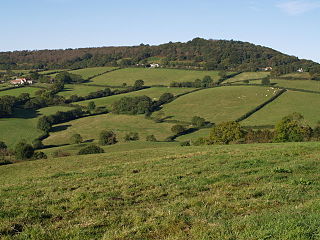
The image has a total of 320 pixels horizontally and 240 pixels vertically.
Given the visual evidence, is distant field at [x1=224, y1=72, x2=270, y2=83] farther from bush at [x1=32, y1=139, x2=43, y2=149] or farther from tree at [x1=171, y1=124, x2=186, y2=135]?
bush at [x1=32, y1=139, x2=43, y2=149]

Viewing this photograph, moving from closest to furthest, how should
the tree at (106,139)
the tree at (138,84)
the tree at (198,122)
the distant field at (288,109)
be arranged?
the tree at (106,139) < the distant field at (288,109) < the tree at (198,122) < the tree at (138,84)

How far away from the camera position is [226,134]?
221 feet

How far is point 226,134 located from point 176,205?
56173 mm

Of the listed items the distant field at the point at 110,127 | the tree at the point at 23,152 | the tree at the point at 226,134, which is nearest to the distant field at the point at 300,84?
the distant field at the point at 110,127

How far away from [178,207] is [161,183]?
4.30m

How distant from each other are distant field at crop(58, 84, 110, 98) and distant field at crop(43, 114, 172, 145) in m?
32.6

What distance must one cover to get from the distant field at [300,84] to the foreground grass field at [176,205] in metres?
121

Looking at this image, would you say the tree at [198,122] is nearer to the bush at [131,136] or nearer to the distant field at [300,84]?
the bush at [131,136]

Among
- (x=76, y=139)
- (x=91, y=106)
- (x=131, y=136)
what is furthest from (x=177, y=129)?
(x=91, y=106)

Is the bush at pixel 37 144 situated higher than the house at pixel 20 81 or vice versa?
the house at pixel 20 81

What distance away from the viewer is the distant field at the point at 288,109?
9609cm

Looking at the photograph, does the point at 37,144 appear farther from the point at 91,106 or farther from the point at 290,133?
the point at 290,133

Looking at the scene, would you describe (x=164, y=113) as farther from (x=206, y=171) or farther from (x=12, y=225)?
(x=12, y=225)

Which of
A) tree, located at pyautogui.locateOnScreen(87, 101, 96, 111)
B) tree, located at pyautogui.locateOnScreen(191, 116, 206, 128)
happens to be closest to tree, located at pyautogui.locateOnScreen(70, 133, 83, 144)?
tree, located at pyautogui.locateOnScreen(191, 116, 206, 128)
